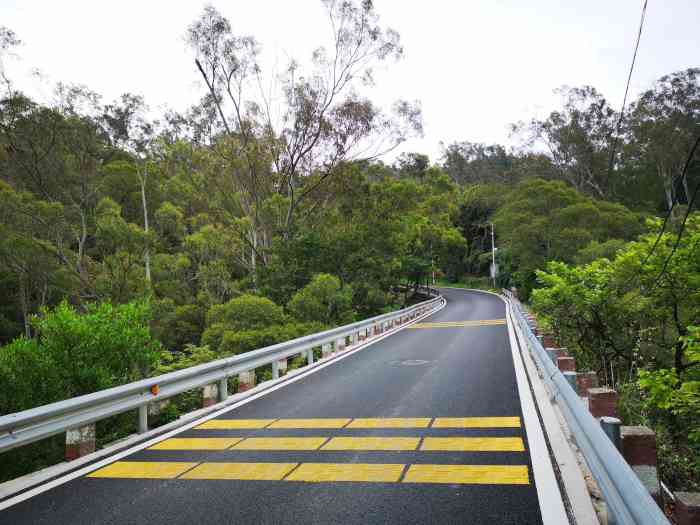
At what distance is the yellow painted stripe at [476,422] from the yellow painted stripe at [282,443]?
1418 mm

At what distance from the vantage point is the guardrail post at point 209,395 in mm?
7690

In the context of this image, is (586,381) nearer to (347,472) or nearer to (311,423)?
(347,472)

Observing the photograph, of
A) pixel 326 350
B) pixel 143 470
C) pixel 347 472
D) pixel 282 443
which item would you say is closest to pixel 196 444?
pixel 143 470

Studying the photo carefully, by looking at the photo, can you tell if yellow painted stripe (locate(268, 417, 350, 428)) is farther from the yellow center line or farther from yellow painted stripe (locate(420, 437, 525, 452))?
the yellow center line

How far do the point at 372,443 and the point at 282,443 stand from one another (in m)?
0.97

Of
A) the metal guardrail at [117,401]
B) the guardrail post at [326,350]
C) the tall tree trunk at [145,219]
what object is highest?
the tall tree trunk at [145,219]

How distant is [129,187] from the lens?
120ft

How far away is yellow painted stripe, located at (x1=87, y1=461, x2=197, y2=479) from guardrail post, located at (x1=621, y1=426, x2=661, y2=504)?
3665 mm

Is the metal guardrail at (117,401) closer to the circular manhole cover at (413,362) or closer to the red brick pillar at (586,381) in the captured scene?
the circular manhole cover at (413,362)

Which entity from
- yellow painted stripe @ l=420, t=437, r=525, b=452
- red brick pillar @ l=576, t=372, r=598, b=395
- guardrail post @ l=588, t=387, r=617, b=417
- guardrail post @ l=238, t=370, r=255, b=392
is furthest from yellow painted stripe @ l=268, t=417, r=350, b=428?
guardrail post @ l=588, t=387, r=617, b=417

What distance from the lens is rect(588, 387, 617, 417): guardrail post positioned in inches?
177

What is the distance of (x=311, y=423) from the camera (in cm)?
635

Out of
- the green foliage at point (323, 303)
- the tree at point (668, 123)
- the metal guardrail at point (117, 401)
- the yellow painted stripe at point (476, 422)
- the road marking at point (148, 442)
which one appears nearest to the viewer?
the road marking at point (148, 442)

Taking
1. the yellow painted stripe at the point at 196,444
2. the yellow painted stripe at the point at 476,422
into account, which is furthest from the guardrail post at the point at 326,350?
the yellow painted stripe at the point at 196,444
